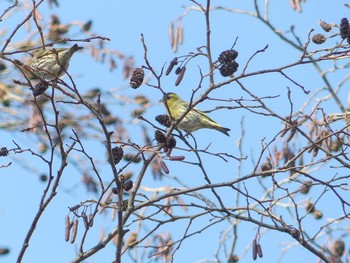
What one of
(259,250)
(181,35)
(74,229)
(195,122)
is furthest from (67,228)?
(181,35)

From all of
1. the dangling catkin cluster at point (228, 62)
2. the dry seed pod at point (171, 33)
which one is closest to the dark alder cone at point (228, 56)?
the dangling catkin cluster at point (228, 62)

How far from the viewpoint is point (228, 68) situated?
2.53 meters

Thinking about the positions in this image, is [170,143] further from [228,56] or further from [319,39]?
[319,39]

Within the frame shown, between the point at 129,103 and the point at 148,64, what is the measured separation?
5.34 meters

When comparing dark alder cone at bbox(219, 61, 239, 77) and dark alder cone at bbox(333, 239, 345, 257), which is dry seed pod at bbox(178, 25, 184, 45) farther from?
dark alder cone at bbox(219, 61, 239, 77)

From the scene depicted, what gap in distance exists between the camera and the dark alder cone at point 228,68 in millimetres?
2525

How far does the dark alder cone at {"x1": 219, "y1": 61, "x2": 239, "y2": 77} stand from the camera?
253 centimetres

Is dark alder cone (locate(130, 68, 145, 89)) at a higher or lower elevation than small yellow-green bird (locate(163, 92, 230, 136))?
lower

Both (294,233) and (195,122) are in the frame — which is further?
(195,122)

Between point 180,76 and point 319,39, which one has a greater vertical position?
point 319,39

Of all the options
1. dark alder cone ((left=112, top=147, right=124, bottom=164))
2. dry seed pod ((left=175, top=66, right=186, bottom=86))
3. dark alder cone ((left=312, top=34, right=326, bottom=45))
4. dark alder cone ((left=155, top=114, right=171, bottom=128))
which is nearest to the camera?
dark alder cone ((left=112, top=147, right=124, bottom=164))

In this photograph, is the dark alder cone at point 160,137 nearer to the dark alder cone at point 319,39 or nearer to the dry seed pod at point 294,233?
the dry seed pod at point 294,233

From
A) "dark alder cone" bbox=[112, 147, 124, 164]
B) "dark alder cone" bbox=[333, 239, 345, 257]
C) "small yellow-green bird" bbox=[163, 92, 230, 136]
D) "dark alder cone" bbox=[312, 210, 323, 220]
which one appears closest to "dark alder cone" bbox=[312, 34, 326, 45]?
"dark alder cone" bbox=[112, 147, 124, 164]

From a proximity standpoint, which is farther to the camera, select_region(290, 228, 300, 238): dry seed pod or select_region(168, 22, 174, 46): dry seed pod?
select_region(168, 22, 174, 46): dry seed pod
